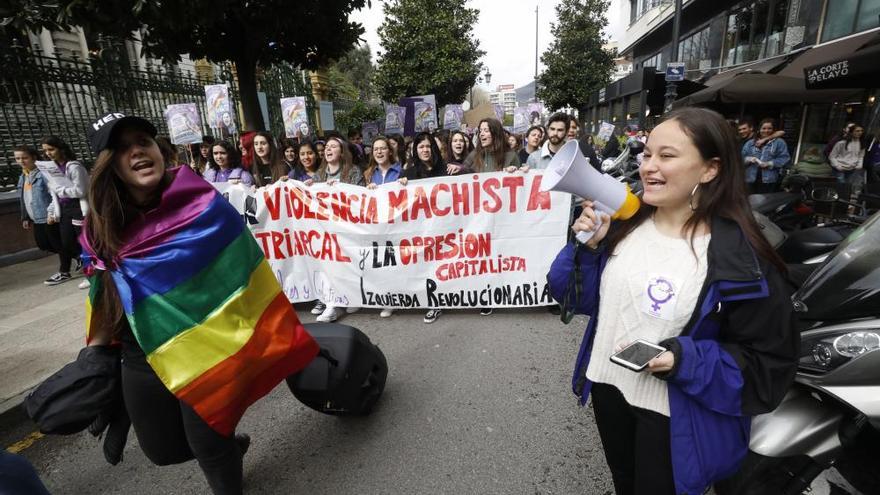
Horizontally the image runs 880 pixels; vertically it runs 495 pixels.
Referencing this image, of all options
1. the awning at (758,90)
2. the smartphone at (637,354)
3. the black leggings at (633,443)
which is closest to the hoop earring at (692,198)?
the smartphone at (637,354)

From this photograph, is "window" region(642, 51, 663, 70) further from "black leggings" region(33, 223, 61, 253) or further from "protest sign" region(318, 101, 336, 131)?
"black leggings" region(33, 223, 61, 253)

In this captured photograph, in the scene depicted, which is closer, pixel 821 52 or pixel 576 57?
pixel 821 52

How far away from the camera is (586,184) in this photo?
1384 millimetres

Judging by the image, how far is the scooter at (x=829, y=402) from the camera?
5.24 ft

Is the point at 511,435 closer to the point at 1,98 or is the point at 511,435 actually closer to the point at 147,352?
the point at 147,352

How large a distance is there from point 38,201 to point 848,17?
17247 millimetres

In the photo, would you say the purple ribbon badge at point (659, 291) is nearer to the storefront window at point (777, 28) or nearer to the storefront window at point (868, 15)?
the storefront window at point (868, 15)

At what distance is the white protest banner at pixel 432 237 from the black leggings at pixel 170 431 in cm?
268

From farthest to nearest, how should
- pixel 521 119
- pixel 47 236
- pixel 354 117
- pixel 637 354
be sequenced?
pixel 354 117, pixel 521 119, pixel 47 236, pixel 637 354

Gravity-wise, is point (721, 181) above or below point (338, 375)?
above

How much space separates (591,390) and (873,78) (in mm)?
8285

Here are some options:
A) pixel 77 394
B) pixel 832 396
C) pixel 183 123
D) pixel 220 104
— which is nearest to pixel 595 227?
pixel 832 396

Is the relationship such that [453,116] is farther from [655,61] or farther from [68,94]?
[655,61]

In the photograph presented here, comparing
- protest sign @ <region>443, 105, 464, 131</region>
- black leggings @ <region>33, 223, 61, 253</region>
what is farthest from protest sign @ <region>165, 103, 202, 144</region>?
protest sign @ <region>443, 105, 464, 131</region>
